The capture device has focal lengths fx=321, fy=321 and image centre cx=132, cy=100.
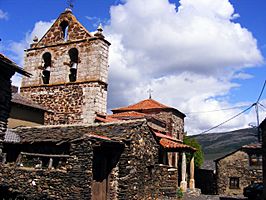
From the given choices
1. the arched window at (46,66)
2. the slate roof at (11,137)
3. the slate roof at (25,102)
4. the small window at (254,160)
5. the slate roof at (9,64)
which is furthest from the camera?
the small window at (254,160)

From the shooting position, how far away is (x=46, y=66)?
20203mm

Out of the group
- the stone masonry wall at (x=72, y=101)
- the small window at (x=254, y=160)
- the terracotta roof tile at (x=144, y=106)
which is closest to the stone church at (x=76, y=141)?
the stone masonry wall at (x=72, y=101)

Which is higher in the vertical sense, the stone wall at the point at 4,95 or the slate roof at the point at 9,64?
the slate roof at the point at 9,64

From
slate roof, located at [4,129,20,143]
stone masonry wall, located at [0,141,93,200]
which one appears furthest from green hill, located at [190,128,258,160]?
stone masonry wall, located at [0,141,93,200]


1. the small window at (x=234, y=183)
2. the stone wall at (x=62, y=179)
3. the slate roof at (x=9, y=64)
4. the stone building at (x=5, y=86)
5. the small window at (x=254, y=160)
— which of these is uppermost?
the slate roof at (x=9, y=64)

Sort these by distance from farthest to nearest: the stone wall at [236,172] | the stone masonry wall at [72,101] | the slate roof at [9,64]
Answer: the stone wall at [236,172] < the stone masonry wall at [72,101] < the slate roof at [9,64]

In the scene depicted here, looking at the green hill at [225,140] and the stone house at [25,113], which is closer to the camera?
the stone house at [25,113]

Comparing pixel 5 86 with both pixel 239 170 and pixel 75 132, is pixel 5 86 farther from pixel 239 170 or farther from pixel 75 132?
pixel 239 170

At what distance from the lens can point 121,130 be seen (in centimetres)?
1411

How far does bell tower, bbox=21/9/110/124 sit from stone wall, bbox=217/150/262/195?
18.9 metres

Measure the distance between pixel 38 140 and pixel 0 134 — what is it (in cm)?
320

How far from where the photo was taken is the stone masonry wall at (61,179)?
12.0 metres

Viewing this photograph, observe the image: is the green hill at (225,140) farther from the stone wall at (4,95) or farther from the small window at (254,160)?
the stone wall at (4,95)

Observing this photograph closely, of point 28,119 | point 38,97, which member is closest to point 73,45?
point 38,97
